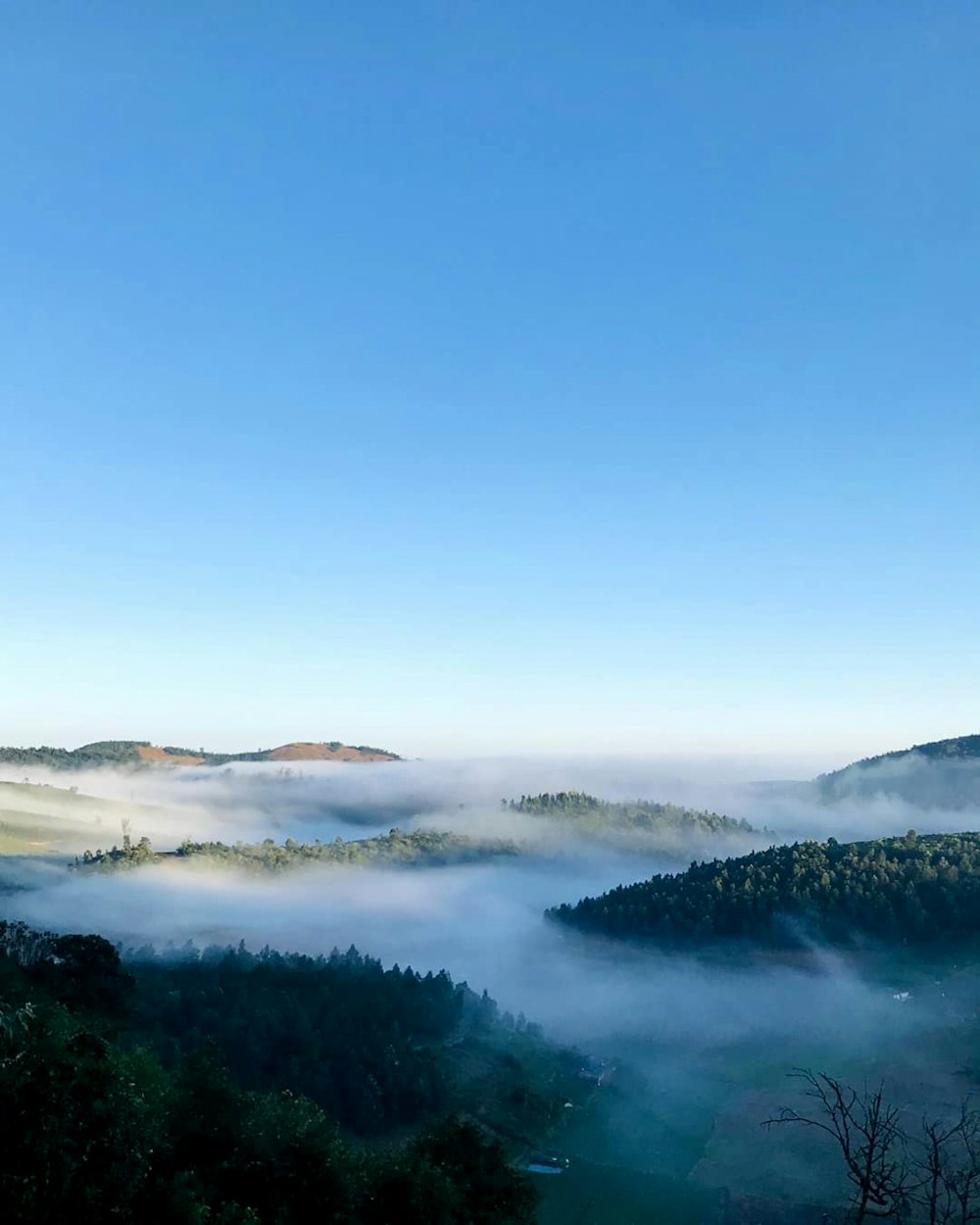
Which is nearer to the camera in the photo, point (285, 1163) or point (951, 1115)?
point (285, 1163)

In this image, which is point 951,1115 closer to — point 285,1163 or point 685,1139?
point 685,1139

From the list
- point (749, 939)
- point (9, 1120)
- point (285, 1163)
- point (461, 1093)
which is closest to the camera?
point (9, 1120)

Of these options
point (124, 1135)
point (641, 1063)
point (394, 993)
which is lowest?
point (641, 1063)

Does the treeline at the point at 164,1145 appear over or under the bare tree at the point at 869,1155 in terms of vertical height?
under

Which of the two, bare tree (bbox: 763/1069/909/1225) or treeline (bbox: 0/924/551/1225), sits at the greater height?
bare tree (bbox: 763/1069/909/1225)

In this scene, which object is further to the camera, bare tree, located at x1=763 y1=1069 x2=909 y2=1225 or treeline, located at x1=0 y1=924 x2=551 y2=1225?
treeline, located at x1=0 y1=924 x2=551 y2=1225

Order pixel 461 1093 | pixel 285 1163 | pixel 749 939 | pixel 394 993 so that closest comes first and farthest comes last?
pixel 285 1163 < pixel 461 1093 < pixel 394 993 < pixel 749 939

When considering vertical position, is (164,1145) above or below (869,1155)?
below

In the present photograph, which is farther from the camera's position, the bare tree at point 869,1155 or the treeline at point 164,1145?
the treeline at point 164,1145

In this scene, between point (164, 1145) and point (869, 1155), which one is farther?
point (164, 1145)

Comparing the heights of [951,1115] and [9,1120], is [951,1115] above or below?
below

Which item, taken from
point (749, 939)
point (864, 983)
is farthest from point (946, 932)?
point (749, 939)
